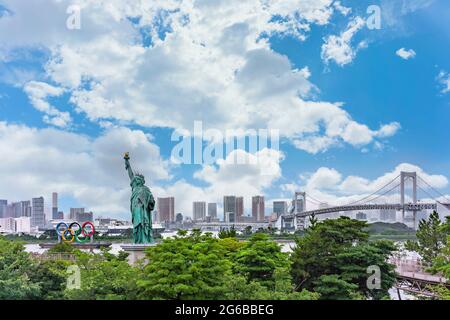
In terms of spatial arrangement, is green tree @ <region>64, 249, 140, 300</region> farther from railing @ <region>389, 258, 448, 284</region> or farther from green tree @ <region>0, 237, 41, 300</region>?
railing @ <region>389, 258, 448, 284</region>

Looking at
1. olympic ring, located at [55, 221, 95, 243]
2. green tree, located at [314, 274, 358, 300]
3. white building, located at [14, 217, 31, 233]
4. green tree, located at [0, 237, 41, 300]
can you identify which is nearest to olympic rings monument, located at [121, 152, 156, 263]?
green tree, located at [0, 237, 41, 300]

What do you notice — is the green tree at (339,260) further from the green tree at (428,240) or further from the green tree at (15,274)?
the green tree at (15,274)

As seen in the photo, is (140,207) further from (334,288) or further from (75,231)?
(75,231)

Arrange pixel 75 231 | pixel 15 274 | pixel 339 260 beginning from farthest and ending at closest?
pixel 75 231 < pixel 339 260 < pixel 15 274

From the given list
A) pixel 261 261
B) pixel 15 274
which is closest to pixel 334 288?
pixel 261 261

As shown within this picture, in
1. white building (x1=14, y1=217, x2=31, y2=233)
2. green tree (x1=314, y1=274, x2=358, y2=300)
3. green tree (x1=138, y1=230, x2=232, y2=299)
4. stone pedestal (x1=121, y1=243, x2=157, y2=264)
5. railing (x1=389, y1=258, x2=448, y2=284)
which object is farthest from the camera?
white building (x1=14, y1=217, x2=31, y2=233)
